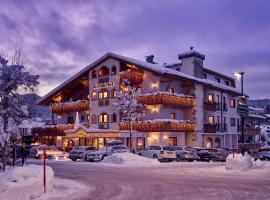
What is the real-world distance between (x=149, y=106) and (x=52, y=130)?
16132 millimetres

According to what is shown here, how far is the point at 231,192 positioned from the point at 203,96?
40.5 meters

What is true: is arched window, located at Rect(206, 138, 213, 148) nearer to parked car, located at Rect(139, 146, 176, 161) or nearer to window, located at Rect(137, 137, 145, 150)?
window, located at Rect(137, 137, 145, 150)

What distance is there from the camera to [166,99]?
49.8 metres

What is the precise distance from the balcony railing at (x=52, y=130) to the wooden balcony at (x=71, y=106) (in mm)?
2377

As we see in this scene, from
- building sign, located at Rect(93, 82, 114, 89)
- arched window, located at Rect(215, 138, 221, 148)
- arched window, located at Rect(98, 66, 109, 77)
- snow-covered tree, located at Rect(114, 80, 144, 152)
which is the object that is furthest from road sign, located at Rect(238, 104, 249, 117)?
arched window, located at Rect(98, 66, 109, 77)

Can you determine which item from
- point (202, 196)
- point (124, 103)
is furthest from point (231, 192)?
point (124, 103)

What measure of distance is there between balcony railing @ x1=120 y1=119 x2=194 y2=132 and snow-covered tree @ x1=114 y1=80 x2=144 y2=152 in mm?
821

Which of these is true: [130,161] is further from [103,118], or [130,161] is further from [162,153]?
[103,118]

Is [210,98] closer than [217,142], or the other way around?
[210,98]

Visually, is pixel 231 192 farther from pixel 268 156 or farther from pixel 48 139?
pixel 48 139

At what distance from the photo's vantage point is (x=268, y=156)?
46375 mm

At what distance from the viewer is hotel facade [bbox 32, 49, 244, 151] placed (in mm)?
52125

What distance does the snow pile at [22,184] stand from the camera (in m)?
14.4

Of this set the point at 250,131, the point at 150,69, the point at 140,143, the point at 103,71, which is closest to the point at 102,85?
the point at 103,71
